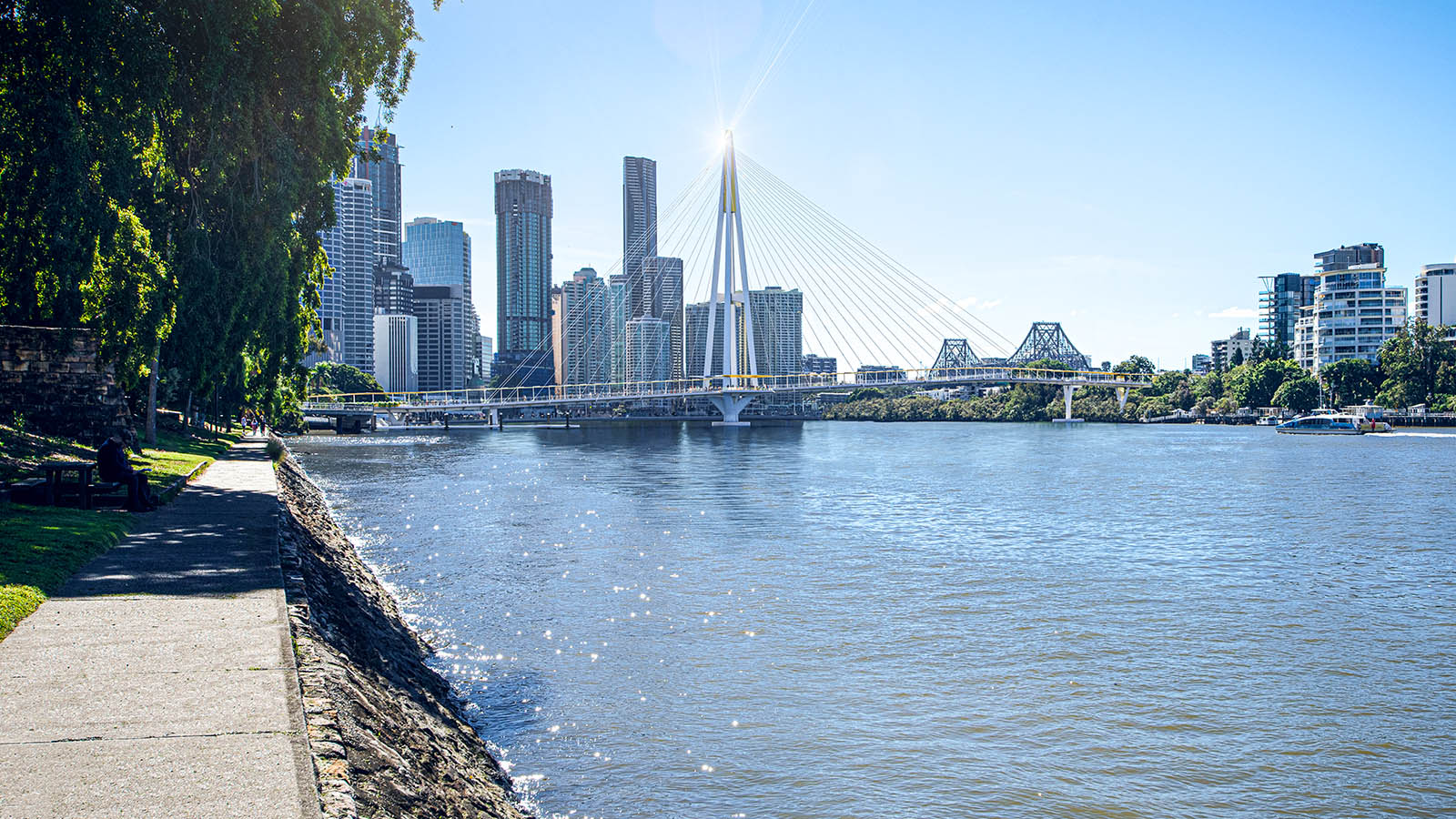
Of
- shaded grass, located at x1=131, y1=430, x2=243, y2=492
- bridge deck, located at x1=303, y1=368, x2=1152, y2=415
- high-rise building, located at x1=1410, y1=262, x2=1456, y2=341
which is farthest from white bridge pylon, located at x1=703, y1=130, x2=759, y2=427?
high-rise building, located at x1=1410, y1=262, x2=1456, y2=341

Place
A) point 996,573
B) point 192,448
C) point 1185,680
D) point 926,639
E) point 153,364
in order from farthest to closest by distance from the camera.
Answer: point 192,448 < point 153,364 < point 996,573 < point 926,639 < point 1185,680

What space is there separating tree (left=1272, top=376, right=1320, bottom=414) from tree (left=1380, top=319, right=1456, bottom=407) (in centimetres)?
1142

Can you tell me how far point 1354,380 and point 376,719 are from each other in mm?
145714

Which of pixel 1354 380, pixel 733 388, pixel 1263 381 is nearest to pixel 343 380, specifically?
pixel 733 388

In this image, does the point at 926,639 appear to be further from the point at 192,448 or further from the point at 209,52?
the point at 192,448

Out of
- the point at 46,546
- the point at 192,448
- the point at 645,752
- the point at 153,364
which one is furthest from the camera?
the point at 192,448

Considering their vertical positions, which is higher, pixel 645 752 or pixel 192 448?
pixel 192 448

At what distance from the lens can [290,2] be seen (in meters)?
20.7

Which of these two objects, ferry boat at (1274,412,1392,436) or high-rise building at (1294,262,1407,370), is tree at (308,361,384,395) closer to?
ferry boat at (1274,412,1392,436)

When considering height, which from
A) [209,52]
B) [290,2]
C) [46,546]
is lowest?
[46,546]

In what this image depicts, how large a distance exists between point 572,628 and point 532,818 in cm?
690

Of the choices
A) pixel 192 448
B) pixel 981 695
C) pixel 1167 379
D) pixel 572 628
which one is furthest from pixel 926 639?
pixel 1167 379

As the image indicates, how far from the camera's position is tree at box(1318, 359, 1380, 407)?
126 meters

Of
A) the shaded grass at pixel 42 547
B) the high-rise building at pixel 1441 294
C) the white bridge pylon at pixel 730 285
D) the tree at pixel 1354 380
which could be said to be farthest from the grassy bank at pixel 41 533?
the high-rise building at pixel 1441 294
